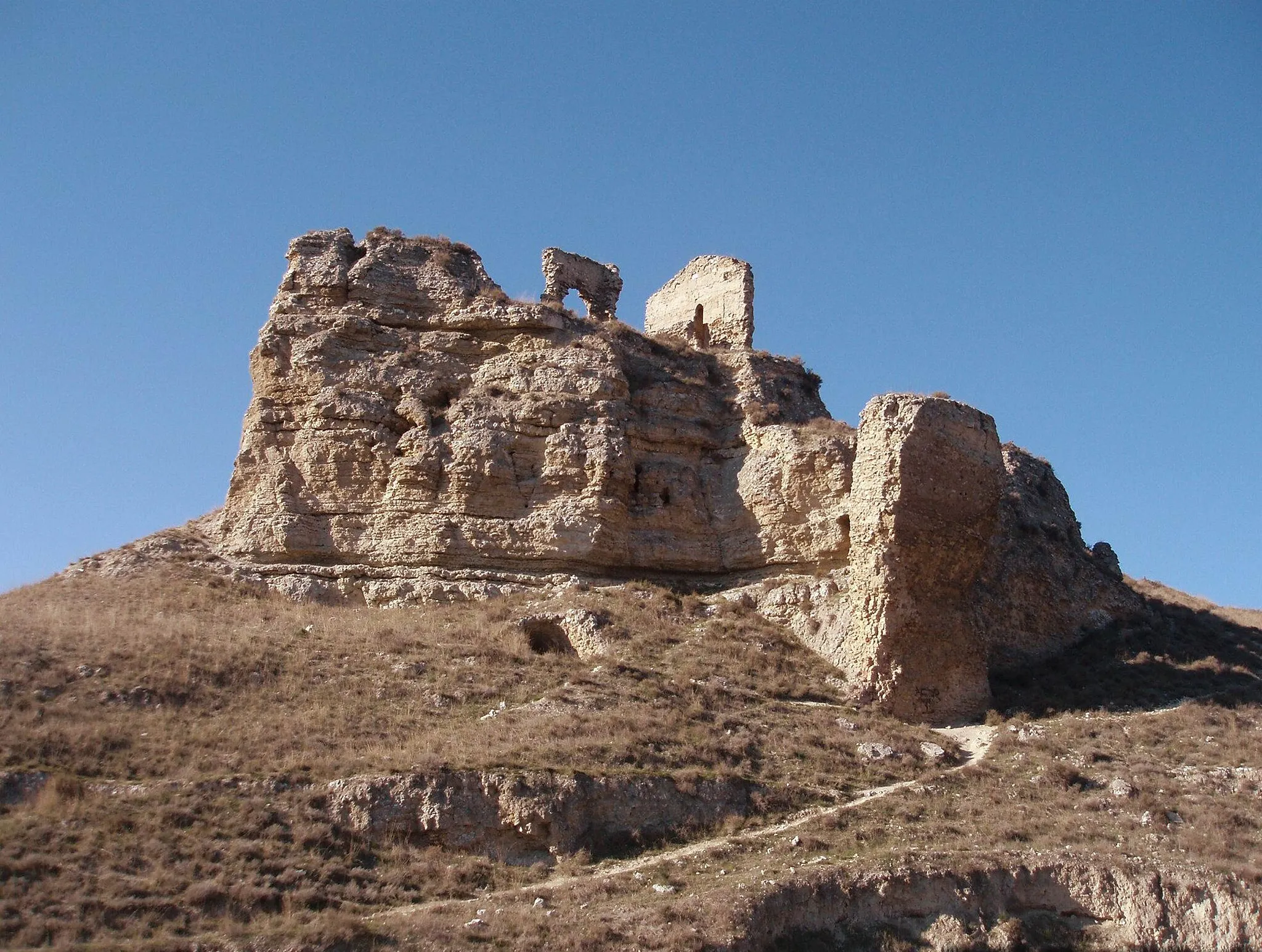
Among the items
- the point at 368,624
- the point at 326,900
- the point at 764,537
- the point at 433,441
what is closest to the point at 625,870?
Result: the point at 326,900

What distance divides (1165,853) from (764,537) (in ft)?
33.6

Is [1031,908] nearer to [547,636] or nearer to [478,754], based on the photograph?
[478,754]

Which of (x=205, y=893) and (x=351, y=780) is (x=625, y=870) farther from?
(x=205, y=893)

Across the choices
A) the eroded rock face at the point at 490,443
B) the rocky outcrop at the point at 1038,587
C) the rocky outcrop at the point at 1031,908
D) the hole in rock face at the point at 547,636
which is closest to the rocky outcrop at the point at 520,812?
the rocky outcrop at the point at 1031,908

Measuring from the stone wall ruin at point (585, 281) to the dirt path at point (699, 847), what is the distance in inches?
552

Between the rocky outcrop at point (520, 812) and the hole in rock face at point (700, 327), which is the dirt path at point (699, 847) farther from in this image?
the hole in rock face at point (700, 327)

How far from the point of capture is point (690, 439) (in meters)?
27.2

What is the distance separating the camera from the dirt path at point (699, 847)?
1562 centimetres

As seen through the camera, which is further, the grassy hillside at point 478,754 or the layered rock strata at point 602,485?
the layered rock strata at point 602,485

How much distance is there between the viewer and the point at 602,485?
1006 inches

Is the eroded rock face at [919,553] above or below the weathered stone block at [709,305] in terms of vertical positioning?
below

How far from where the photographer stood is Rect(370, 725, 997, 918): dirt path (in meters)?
15.6

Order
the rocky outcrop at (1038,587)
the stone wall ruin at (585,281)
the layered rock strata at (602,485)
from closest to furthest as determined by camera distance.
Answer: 1. the layered rock strata at (602,485)
2. the rocky outcrop at (1038,587)
3. the stone wall ruin at (585,281)

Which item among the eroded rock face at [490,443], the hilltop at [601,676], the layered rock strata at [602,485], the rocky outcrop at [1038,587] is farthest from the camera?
the rocky outcrop at [1038,587]
